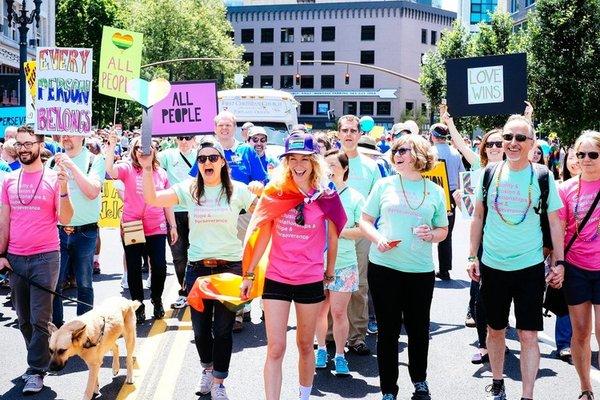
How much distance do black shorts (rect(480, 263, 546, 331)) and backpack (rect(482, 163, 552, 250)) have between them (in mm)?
227

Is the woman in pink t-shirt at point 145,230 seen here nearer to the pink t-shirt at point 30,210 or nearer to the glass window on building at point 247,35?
the pink t-shirt at point 30,210

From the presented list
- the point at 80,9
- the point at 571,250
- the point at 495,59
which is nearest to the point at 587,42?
the point at 495,59

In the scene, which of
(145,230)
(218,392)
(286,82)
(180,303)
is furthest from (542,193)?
(286,82)

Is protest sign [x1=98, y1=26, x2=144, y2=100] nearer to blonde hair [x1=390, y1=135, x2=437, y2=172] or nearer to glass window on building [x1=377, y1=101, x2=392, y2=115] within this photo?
blonde hair [x1=390, y1=135, x2=437, y2=172]

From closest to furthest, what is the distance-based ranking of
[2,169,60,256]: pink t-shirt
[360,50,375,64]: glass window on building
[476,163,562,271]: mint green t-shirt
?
1. [476,163,562,271]: mint green t-shirt
2. [2,169,60,256]: pink t-shirt
3. [360,50,375,64]: glass window on building

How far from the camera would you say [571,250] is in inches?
236

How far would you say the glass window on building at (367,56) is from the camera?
88675 mm

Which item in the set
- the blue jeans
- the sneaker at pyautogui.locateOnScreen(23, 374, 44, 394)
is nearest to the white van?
the blue jeans

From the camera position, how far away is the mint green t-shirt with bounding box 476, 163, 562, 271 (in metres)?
5.68

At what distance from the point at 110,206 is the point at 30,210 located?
6.49m

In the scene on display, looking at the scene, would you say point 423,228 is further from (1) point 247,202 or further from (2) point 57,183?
(2) point 57,183

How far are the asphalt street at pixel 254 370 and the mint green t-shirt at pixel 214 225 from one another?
1060 millimetres

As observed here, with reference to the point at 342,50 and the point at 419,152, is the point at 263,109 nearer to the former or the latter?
the point at 419,152

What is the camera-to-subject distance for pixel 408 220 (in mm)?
5695
